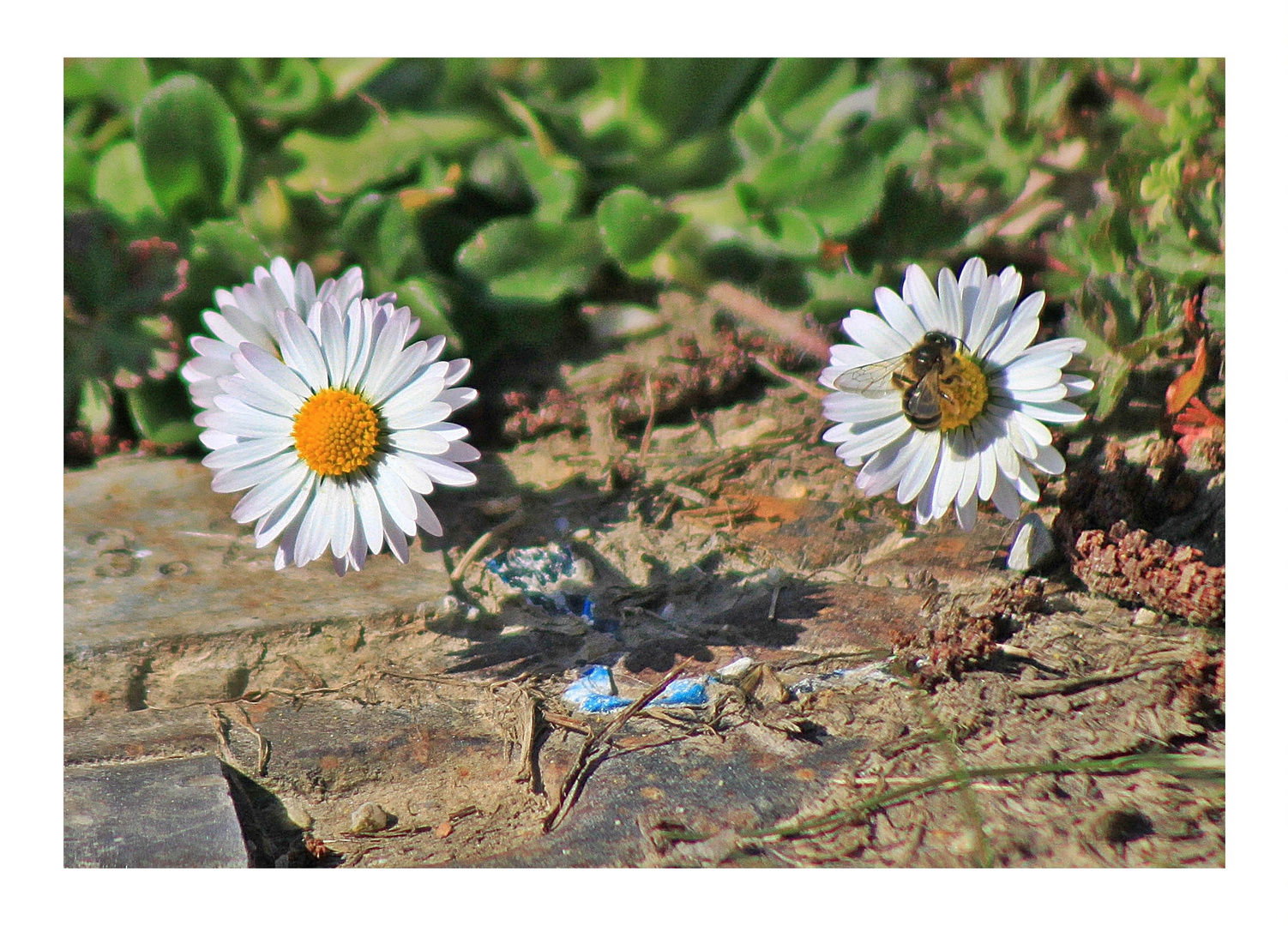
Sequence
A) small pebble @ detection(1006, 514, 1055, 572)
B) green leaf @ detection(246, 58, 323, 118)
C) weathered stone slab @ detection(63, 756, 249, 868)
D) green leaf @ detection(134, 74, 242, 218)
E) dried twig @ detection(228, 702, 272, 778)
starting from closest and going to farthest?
weathered stone slab @ detection(63, 756, 249, 868), dried twig @ detection(228, 702, 272, 778), small pebble @ detection(1006, 514, 1055, 572), green leaf @ detection(134, 74, 242, 218), green leaf @ detection(246, 58, 323, 118)

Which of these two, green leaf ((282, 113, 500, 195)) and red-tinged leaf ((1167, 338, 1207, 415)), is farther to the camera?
green leaf ((282, 113, 500, 195))

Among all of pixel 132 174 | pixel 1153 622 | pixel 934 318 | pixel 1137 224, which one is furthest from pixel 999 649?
pixel 132 174

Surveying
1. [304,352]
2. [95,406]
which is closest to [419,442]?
[304,352]

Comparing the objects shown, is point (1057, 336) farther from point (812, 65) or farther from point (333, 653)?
point (333, 653)

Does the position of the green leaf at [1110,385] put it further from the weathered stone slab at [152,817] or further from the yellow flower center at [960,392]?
the weathered stone slab at [152,817]

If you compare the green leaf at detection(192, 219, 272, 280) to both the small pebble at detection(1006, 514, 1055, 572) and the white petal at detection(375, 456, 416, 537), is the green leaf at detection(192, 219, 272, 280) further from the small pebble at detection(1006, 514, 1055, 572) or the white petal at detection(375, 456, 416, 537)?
the small pebble at detection(1006, 514, 1055, 572)

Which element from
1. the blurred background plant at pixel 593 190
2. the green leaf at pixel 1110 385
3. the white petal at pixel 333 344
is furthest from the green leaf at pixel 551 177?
the green leaf at pixel 1110 385

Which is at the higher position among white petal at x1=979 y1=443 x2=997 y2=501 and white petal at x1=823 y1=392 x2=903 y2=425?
white petal at x1=823 y1=392 x2=903 y2=425

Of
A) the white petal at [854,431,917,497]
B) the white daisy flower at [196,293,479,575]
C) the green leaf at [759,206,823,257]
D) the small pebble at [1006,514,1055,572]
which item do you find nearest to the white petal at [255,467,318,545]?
the white daisy flower at [196,293,479,575]
